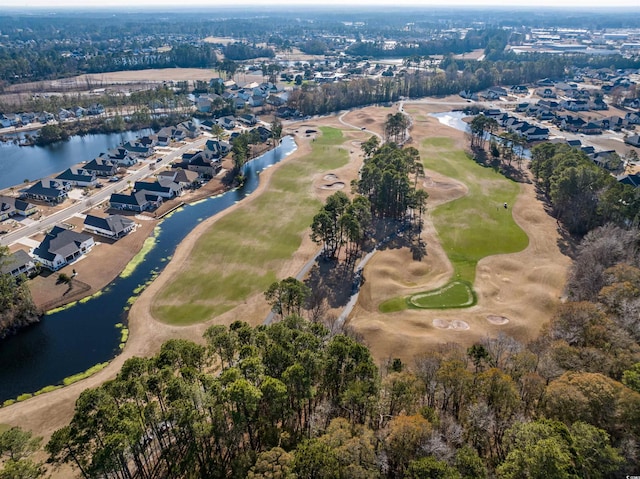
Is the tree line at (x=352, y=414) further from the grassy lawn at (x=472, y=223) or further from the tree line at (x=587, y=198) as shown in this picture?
the tree line at (x=587, y=198)

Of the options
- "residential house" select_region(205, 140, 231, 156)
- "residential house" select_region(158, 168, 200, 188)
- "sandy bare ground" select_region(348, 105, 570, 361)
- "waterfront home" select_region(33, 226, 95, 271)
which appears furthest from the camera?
"residential house" select_region(205, 140, 231, 156)

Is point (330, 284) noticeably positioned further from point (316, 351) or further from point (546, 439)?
point (546, 439)

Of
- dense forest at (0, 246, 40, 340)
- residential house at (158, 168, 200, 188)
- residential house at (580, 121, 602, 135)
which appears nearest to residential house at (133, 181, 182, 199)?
residential house at (158, 168, 200, 188)

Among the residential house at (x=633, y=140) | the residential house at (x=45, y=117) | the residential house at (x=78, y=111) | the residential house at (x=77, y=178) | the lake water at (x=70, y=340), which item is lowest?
the lake water at (x=70, y=340)

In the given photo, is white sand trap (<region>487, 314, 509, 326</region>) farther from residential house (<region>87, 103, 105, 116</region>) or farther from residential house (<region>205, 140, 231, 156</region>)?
residential house (<region>87, 103, 105, 116</region>)

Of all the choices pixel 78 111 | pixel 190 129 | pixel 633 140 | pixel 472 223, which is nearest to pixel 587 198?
pixel 472 223

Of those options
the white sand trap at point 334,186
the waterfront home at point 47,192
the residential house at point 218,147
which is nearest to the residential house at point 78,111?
the residential house at point 218,147

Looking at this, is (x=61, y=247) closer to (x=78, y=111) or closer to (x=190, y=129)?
(x=190, y=129)
